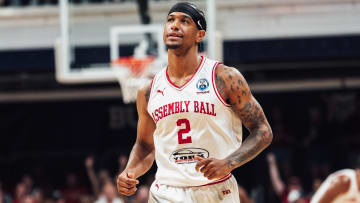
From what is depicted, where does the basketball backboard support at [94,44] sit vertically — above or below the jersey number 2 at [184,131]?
below

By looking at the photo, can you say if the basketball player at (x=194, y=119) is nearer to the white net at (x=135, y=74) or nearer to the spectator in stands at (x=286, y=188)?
the white net at (x=135, y=74)

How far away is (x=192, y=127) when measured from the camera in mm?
4566

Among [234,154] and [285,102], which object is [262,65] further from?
[234,154]

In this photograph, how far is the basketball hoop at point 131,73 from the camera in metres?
9.45

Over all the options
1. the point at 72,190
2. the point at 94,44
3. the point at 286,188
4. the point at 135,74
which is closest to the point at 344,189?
the point at 135,74

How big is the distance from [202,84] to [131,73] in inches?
206

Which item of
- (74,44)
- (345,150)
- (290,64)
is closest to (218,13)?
(290,64)

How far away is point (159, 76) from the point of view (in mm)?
4816

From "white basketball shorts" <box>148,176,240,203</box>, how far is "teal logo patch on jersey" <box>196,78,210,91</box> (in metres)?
0.61

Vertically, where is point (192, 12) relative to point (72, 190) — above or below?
above

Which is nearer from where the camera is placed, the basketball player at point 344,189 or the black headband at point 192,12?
the black headband at point 192,12

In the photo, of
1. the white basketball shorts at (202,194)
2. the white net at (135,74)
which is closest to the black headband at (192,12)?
the white basketball shorts at (202,194)

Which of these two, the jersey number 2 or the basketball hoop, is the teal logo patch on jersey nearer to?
the jersey number 2

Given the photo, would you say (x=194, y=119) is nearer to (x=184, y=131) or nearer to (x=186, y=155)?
(x=184, y=131)
